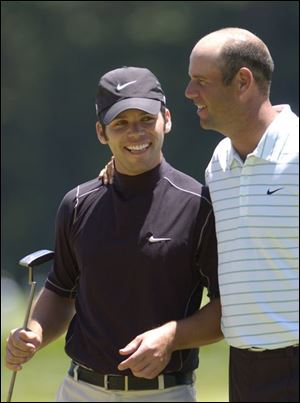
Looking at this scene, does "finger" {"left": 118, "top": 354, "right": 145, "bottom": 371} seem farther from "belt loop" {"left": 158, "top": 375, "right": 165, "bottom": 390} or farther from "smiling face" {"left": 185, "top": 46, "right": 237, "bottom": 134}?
"smiling face" {"left": 185, "top": 46, "right": 237, "bottom": 134}

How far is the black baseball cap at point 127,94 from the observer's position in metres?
3.71

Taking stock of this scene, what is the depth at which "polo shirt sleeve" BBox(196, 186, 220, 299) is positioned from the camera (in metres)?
3.58

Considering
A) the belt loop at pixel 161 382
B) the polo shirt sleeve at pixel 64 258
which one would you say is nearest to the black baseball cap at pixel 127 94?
the polo shirt sleeve at pixel 64 258

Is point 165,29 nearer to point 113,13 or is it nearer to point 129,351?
point 113,13

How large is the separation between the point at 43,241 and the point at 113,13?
2.14 metres

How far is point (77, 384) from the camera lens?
3.73 metres

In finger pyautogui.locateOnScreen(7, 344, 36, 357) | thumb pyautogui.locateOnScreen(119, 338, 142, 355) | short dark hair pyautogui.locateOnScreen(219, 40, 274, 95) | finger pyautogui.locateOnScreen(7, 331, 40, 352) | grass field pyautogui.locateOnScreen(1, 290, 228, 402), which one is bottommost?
grass field pyautogui.locateOnScreen(1, 290, 228, 402)

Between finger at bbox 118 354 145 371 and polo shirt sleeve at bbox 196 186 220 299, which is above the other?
polo shirt sleeve at bbox 196 186 220 299

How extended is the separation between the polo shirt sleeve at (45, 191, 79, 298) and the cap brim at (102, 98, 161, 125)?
12.8 inches

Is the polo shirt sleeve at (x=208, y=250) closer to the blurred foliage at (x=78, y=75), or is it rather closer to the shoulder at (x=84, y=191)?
the shoulder at (x=84, y=191)

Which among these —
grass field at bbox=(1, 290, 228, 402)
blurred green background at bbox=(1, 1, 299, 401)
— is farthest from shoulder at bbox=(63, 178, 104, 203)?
blurred green background at bbox=(1, 1, 299, 401)

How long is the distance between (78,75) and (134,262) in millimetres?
6196

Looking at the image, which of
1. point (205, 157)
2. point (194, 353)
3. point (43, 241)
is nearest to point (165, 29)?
point (205, 157)

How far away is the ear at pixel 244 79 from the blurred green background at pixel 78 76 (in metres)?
5.91
